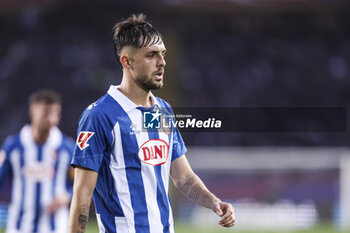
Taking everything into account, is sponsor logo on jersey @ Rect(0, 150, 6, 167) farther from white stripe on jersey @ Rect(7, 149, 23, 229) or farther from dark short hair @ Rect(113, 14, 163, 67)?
dark short hair @ Rect(113, 14, 163, 67)

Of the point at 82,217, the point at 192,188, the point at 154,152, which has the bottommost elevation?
the point at 82,217

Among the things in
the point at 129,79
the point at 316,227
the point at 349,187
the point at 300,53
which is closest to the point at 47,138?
the point at 129,79

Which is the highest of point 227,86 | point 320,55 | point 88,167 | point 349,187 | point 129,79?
point 320,55

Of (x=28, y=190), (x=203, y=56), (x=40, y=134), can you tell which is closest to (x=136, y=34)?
(x=40, y=134)

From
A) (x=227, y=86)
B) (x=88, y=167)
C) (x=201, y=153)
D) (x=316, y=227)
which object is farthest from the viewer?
(x=227, y=86)

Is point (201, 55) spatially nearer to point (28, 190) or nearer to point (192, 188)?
point (28, 190)

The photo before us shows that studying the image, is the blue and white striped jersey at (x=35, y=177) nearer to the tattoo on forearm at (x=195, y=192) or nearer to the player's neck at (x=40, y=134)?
the player's neck at (x=40, y=134)

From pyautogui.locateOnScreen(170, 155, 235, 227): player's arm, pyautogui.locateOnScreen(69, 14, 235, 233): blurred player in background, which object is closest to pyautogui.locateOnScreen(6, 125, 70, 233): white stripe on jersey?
pyautogui.locateOnScreen(170, 155, 235, 227): player's arm

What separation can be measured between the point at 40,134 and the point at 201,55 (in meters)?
13.5

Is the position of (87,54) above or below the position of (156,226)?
above

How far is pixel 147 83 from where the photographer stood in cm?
363

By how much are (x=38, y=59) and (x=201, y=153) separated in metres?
7.08

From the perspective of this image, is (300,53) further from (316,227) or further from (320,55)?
(316,227)

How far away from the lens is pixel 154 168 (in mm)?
3588
